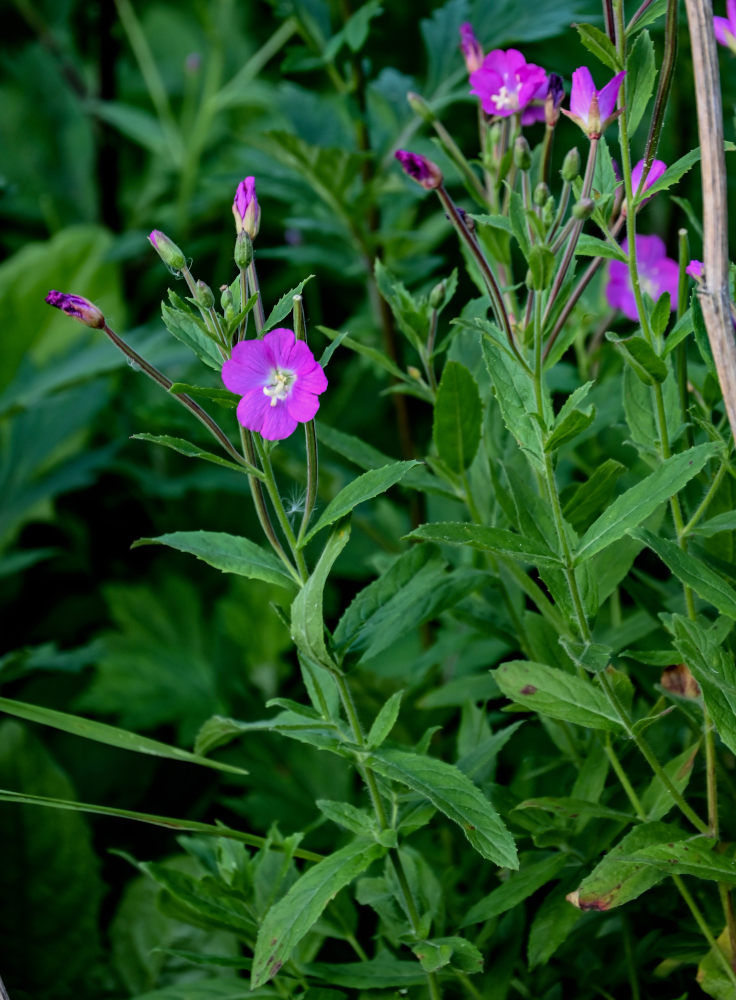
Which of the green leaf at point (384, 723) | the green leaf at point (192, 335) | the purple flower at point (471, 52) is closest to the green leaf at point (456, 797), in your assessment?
the green leaf at point (384, 723)

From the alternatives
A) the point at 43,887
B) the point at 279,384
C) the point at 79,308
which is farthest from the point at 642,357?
the point at 43,887

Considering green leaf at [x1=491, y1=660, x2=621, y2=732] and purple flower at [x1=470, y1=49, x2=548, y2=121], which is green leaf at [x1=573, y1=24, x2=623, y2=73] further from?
green leaf at [x1=491, y1=660, x2=621, y2=732]

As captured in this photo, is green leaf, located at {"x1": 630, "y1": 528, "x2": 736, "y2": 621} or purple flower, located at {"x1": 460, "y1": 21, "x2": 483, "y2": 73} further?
purple flower, located at {"x1": 460, "y1": 21, "x2": 483, "y2": 73}

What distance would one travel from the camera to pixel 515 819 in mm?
633

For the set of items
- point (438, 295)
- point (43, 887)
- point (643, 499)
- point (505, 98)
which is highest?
point (505, 98)

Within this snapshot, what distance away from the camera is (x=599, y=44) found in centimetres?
52

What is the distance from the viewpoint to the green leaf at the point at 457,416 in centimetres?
65

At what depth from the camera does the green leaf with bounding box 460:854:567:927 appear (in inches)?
24.1

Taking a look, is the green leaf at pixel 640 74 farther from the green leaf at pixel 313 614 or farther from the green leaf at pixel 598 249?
the green leaf at pixel 313 614

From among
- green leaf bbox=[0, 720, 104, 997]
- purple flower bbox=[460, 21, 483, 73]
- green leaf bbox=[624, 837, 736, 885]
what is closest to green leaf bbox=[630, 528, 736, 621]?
green leaf bbox=[624, 837, 736, 885]

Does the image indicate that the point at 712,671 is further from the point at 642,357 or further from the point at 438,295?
the point at 438,295

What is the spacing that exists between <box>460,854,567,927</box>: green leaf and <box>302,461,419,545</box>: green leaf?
24 cm

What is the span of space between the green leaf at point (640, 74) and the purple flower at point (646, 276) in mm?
245

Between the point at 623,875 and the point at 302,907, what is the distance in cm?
17
